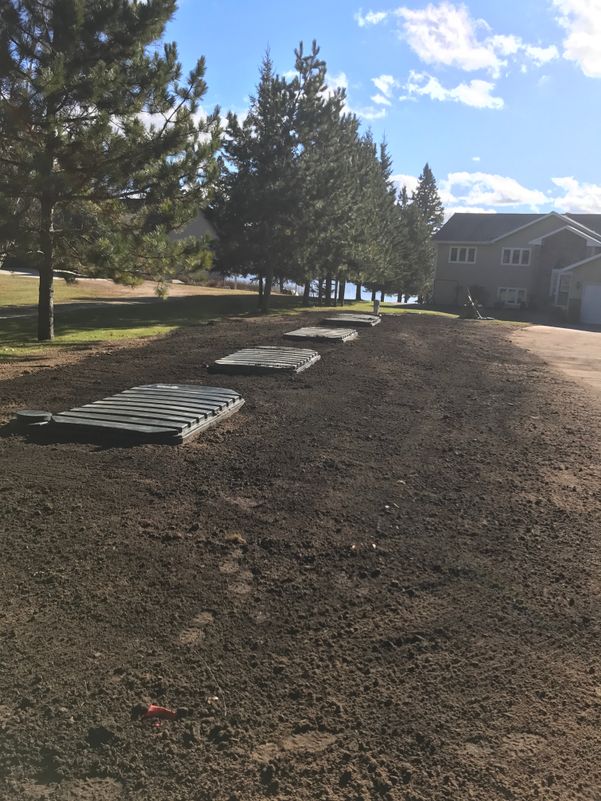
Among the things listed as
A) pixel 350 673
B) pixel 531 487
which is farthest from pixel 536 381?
pixel 350 673

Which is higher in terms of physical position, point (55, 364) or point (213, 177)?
point (213, 177)

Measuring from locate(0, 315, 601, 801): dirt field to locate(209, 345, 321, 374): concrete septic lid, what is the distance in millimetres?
3690

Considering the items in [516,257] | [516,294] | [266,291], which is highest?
[516,257]

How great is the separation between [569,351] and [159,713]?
64.1ft

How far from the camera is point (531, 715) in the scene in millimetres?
3037

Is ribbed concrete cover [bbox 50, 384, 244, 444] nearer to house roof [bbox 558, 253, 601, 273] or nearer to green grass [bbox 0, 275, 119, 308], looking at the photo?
green grass [bbox 0, 275, 119, 308]

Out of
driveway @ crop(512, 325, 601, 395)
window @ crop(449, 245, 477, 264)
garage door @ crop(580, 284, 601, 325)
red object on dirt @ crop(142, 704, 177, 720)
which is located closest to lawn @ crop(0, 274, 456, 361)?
driveway @ crop(512, 325, 601, 395)

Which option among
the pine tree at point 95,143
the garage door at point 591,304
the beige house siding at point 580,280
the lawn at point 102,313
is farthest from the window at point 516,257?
the pine tree at point 95,143

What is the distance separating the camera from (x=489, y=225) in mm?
50375

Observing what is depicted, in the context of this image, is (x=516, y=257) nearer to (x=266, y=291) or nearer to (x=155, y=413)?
(x=266, y=291)

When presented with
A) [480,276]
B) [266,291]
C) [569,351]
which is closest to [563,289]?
[480,276]

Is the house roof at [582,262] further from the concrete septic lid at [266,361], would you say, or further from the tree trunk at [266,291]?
the concrete septic lid at [266,361]

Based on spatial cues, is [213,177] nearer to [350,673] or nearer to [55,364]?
[55,364]

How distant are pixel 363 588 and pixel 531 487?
2798 millimetres
